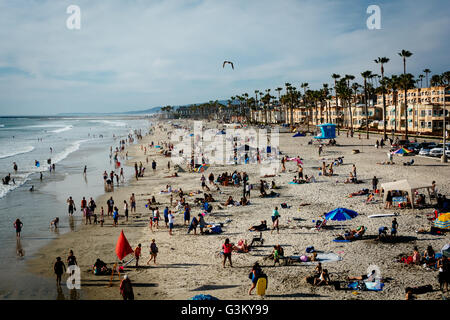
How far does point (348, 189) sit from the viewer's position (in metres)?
24.3

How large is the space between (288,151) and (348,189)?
74.8ft

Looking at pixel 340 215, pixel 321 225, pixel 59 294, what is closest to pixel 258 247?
pixel 321 225

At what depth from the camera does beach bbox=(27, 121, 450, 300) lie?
11438 millimetres

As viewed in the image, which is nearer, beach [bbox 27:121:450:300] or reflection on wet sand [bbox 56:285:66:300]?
beach [bbox 27:121:450:300]

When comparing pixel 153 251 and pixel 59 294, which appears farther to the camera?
pixel 153 251

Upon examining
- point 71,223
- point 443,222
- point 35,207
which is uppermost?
point 443,222

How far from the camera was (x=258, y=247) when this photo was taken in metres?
15.1

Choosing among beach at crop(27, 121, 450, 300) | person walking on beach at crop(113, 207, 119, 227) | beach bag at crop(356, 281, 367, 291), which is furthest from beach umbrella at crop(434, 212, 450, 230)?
person walking on beach at crop(113, 207, 119, 227)

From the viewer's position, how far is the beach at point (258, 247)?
450 inches

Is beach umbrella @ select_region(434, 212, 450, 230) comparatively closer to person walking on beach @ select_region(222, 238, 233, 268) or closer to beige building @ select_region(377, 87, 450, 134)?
person walking on beach @ select_region(222, 238, 233, 268)

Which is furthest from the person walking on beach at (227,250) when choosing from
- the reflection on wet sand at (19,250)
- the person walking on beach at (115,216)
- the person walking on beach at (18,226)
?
the person walking on beach at (18,226)

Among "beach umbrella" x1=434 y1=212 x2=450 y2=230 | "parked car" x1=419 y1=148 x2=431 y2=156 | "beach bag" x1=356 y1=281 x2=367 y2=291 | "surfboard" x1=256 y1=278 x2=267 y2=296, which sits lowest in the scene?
"beach bag" x1=356 y1=281 x2=367 y2=291

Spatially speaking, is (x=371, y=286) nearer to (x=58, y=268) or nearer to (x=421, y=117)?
(x=58, y=268)

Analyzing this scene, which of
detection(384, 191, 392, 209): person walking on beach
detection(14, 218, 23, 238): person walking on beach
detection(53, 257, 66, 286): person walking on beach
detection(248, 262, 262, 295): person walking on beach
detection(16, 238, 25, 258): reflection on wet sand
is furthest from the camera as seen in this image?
detection(384, 191, 392, 209): person walking on beach
